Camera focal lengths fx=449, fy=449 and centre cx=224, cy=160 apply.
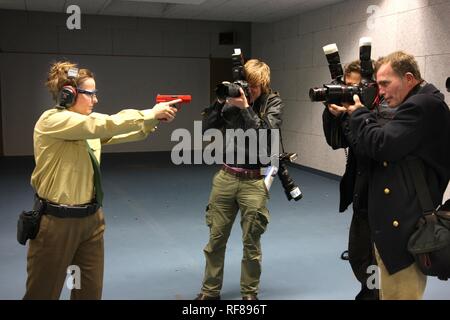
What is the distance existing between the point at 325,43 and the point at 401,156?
5315 millimetres

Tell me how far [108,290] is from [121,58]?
658 centimetres

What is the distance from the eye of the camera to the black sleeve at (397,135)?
4.96ft

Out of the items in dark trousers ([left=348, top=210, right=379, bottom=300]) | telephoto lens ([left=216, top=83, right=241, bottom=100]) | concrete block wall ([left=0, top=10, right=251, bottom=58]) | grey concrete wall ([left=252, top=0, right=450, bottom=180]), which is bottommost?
dark trousers ([left=348, top=210, right=379, bottom=300])

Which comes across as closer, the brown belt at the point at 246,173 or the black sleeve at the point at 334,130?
the black sleeve at the point at 334,130

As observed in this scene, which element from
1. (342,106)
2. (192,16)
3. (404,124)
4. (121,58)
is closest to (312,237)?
(342,106)

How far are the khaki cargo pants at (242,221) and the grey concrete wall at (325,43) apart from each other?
301cm

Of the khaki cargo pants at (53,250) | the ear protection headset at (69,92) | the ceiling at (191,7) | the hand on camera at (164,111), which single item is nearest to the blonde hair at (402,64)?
the hand on camera at (164,111)

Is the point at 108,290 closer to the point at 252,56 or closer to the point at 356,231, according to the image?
the point at 356,231

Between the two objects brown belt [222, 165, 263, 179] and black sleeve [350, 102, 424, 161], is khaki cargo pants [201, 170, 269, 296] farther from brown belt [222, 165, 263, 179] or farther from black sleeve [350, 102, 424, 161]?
black sleeve [350, 102, 424, 161]

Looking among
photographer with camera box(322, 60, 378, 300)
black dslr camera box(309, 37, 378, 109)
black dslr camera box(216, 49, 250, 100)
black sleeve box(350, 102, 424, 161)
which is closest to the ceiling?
black dslr camera box(216, 49, 250, 100)

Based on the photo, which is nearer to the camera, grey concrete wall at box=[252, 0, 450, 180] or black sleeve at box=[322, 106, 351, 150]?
black sleeve at box=[322, 106, 351, 150]

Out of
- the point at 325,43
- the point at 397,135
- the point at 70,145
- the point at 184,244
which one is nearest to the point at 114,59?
the point at 325,43

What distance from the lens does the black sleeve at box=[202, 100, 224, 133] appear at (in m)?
2.50

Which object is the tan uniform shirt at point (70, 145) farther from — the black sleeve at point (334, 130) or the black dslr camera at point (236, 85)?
the black sleeve at point (334, 130)
